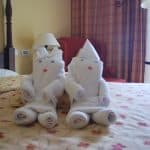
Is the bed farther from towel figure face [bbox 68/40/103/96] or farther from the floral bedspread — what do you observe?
towel figure face [bbox 68/40/103/96]

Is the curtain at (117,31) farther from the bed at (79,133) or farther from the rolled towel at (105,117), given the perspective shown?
the rolled towel at (105,117)

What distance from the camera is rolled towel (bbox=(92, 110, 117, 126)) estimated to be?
1.23 metres

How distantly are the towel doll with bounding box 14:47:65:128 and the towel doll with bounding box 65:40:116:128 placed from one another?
0.23 ft

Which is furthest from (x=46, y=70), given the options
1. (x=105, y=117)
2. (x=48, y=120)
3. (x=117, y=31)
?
(x=117, y=31)

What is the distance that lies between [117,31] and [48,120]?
283 cm

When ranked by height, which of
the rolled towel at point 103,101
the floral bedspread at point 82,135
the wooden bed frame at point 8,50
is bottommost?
the floral bedspread at point 82,135

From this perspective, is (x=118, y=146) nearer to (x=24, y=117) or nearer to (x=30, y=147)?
(x=30, y=147)

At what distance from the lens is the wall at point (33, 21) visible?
10.9 ft

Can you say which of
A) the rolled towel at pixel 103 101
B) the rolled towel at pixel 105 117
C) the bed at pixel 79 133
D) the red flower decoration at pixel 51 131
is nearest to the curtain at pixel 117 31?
the bed at pixel 79 133

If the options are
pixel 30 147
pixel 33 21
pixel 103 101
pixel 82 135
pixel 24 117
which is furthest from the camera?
pixel 33 21

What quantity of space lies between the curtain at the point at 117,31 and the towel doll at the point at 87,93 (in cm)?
230

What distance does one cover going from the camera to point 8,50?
3064 mm

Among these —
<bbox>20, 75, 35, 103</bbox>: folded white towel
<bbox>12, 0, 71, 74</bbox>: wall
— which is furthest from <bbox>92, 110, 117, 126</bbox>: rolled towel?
<bbox>12, 0, 71, 74</bbox>: wall

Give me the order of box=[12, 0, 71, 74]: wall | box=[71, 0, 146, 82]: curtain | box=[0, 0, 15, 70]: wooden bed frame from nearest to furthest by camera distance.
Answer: box=[0, 0, 15, 70]: wooden bed frame
box=[12, 0, 71, 74]: wall
box=[71, 0, 146, 82]: curtain
